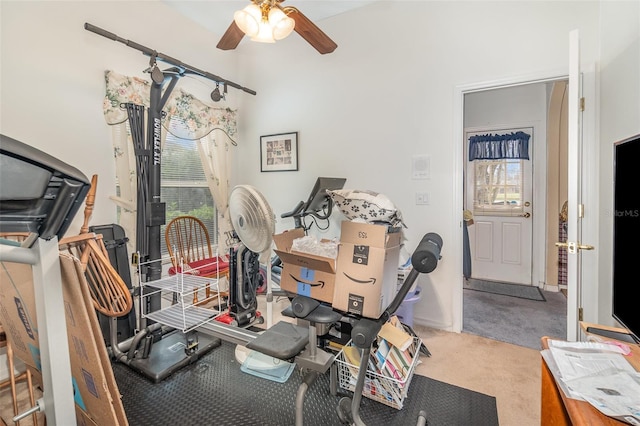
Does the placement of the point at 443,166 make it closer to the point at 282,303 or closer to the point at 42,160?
the point at 282,303

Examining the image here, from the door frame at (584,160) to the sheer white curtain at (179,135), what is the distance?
2.34m

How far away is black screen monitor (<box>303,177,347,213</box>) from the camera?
2785 millimetres

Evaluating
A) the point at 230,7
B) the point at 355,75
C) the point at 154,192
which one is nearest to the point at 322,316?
the point at 154,192

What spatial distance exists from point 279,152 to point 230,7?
1.50 m

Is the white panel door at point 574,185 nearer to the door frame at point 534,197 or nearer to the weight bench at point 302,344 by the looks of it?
the weight bench at point 302,344

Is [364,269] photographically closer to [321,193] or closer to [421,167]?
[321,193]

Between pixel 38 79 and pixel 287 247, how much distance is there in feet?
7.36

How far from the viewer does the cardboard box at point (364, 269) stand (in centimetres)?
126

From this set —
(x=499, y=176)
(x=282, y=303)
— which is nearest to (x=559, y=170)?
(x=499, y=176)

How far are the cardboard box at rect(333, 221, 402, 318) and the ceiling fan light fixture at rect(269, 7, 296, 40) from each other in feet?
4.14

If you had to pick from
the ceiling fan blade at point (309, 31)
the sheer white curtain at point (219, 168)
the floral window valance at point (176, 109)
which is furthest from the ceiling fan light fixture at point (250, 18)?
the sheer white curtain at point (219, 168)

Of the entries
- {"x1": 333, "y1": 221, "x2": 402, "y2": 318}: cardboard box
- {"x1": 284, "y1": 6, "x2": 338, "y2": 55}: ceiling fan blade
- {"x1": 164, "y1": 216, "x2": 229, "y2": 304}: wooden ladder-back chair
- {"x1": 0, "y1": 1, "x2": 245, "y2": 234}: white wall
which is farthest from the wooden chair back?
{"x1": 333, "y1": 221, "x2": 402, "y2": 318}: cardboard box

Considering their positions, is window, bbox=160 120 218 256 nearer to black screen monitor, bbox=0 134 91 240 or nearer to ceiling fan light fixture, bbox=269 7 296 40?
ceiling fan light fixture, bbox=269 7 296 40

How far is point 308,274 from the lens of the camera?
1.42 m
